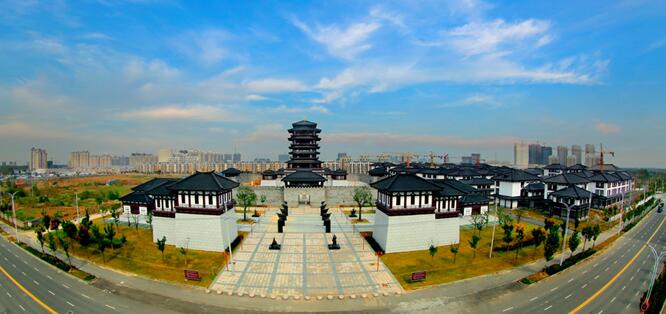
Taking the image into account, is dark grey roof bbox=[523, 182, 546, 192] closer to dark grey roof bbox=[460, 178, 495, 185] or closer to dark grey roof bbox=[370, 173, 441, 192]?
dark grey roof bbox=[460, 178, 495, 185]

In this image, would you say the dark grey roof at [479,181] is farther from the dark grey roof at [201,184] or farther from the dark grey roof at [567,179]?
the dark grey roof at [201,184]

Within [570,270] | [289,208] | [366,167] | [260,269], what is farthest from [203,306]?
[366,167]

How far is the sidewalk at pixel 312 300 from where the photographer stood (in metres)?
23.9

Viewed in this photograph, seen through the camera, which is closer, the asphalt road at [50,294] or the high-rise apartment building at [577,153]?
the asphalt road at [50,294]

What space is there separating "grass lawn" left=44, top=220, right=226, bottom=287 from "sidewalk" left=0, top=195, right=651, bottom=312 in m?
1.27

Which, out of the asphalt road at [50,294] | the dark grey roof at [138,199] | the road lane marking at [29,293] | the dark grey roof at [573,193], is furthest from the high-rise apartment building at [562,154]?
the road lane marking at [29,293]

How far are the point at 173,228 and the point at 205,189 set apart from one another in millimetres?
7673

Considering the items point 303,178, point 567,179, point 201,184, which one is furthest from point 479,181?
point 201,184

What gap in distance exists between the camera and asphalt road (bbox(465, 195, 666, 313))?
954 inches

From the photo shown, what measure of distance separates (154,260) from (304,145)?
56.4 metres

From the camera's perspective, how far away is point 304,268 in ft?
104

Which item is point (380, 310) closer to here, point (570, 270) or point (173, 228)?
point (570, 270)

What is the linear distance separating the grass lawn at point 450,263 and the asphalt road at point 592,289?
421 centimetres

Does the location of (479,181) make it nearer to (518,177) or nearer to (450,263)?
(518,177)
